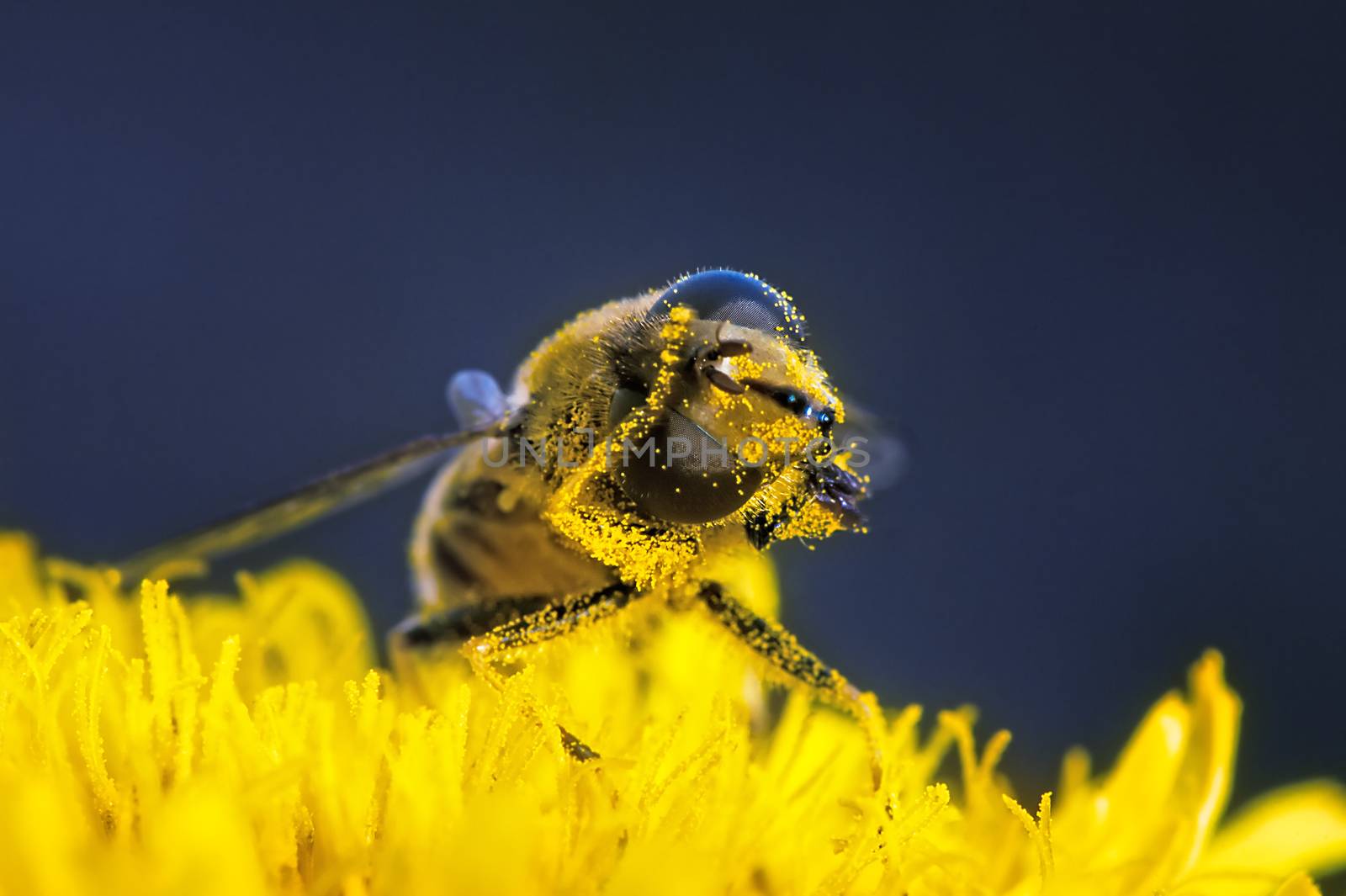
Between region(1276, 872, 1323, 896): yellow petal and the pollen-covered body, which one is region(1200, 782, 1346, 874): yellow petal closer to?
region(1276, 872, 1323, 896): yellow petal

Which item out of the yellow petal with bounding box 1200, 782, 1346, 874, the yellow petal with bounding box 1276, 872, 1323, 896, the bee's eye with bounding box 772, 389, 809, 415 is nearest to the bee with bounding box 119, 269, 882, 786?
the bee's eye with bounding box 772, 389, 809, 415

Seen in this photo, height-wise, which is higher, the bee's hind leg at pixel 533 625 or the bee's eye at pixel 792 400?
the bee's eye at pixel 792 400

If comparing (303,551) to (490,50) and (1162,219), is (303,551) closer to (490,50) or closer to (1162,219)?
(490,50)

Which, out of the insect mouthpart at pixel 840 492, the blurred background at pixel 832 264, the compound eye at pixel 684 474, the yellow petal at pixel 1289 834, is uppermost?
the blurred background at pixel 832 264

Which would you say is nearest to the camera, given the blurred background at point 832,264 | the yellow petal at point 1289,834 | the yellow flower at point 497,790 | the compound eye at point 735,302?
the yellow flower at point 497,790

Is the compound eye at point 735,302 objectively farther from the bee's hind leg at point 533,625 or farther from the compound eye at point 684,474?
the bee's hind leg at point 533,625

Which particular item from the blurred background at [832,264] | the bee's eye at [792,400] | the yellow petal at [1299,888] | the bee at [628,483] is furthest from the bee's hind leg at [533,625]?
the blurred background at [832,264]

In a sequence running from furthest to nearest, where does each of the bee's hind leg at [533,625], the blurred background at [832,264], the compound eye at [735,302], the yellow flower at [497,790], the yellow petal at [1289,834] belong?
the blurred background at [832,264] → the yellow petal at [1289,834] → the bee's hind leg at [533,625] → the compound eye at [735,302] → the yellow flower at [497,790]
